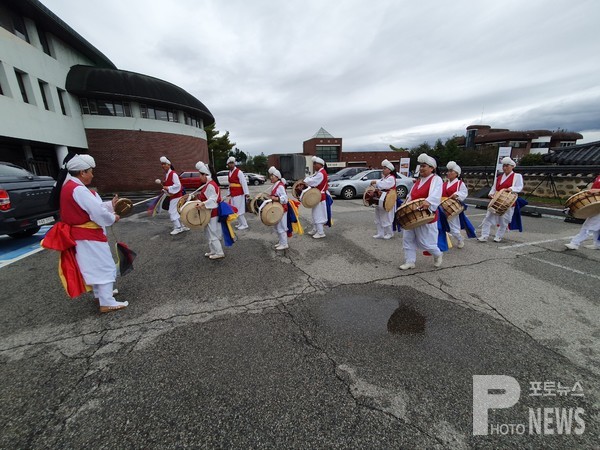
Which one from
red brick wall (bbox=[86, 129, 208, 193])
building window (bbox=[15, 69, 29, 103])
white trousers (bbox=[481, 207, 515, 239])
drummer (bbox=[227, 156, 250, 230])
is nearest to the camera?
white trousers (bbox=[481, 207, 515, 239])

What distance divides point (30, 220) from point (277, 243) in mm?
5160

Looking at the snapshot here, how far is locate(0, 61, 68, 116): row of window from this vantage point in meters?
12.0

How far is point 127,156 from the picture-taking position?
776 inches

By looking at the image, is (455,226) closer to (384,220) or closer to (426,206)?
(384,220)

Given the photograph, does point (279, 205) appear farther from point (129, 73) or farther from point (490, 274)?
point (129, 73)

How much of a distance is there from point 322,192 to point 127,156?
19677mm

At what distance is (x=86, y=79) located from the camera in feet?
55.6

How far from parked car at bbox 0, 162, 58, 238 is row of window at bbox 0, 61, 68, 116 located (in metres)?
10.3

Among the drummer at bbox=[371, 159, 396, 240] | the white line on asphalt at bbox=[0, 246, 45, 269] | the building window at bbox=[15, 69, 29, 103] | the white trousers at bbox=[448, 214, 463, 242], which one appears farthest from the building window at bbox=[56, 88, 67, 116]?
the white trousers at bbox=[448, 214, 463, 242]

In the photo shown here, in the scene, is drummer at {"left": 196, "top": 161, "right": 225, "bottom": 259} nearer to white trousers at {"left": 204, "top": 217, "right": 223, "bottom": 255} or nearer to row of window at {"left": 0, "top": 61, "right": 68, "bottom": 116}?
white trousers at {"left": 204, "top": 217, "right": 223, "bottom": 255}

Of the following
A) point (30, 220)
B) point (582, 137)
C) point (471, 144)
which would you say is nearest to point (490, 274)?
point (30, 220)

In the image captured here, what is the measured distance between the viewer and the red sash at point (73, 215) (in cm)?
292

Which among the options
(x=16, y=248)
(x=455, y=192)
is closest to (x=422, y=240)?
(x=455, y=192)

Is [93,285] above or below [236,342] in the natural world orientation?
above
